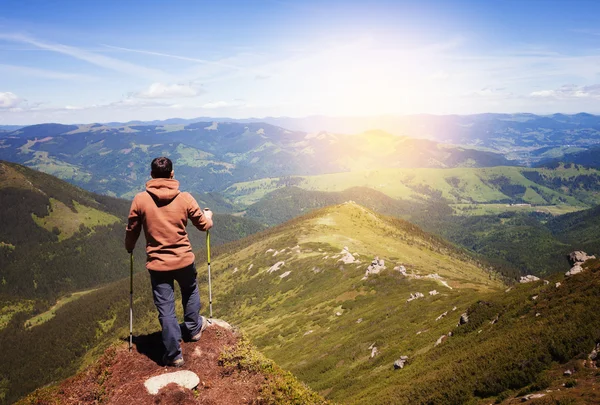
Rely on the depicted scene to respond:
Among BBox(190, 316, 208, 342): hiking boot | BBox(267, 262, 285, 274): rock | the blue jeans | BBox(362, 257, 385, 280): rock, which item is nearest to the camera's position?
the blue jeans

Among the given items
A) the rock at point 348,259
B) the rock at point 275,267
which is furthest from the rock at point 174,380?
the rock at point 275,267

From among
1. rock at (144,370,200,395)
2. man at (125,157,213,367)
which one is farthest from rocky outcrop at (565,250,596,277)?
man at (125,157,213,367)

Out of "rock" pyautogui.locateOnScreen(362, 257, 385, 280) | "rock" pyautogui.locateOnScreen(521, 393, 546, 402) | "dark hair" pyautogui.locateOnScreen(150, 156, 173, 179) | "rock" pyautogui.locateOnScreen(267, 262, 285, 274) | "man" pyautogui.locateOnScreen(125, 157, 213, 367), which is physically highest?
"dark hair" pyautogui.locateOnScreen(150, 156, 173, 179)

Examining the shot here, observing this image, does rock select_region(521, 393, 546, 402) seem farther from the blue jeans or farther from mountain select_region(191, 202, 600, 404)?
the blue jeans

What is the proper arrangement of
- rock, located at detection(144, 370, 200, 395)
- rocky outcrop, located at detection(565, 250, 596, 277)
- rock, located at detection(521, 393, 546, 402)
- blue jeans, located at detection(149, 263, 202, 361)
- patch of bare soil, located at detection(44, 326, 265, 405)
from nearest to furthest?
patch of bare soil, located at detection(44, 326, 265, 405) → rock, located at detection(144, 370, 200, 395) → blue jeans, located at detection(149, 263, 202, 361) → rock, located at detection(521, 393, 546, 402) → rocky outcrop, located at detection(565, 250, 596, 277)

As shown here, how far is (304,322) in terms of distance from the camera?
90562 millimetres

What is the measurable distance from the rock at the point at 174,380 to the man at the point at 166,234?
0.49m

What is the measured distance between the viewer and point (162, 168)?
13.0 m

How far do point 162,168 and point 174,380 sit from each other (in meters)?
7.97

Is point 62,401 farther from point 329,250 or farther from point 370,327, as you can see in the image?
point 329,250

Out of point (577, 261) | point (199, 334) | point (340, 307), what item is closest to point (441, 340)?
point (577, 261)

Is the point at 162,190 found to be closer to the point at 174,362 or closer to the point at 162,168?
the point at 162,168

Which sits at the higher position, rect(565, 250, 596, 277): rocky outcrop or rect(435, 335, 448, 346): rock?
rect(565, 250, 596, 277): rocky outcrop

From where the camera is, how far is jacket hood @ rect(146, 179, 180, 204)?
12508mm
